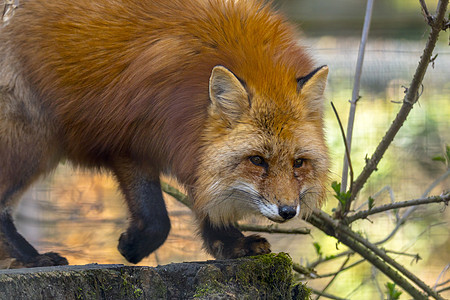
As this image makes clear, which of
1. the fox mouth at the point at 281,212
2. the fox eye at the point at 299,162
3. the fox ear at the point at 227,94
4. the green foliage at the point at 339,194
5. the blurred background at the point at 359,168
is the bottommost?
the blurred background at the point at 359,168

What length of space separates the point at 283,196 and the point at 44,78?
1505 millimetres

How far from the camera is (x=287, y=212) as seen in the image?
2715mm

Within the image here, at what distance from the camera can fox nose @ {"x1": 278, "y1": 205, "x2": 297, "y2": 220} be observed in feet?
8.91

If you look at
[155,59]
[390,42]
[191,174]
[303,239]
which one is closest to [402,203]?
[191,174]

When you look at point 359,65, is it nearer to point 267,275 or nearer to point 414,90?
point 414,90

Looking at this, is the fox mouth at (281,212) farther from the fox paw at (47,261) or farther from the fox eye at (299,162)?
the fox paw at (47,261)

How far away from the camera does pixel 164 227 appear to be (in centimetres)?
344

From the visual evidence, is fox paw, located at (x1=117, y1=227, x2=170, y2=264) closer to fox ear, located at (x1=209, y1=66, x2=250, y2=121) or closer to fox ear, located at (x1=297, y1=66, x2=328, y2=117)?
fox ear, located at (x1=209, y1=66, x2=250, y2=121)

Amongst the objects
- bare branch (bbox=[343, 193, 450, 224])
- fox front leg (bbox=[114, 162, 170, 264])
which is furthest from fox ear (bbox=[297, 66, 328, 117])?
fox front leg (bbox=[114, 162, 170, 264])

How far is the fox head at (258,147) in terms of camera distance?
2.86 metres

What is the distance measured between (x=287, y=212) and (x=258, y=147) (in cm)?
36

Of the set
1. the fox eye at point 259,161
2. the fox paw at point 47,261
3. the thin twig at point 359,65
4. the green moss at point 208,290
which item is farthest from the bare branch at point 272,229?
the green moss at point 208,290

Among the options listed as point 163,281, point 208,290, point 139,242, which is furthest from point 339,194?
point 163,281

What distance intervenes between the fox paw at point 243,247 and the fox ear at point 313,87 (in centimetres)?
74
